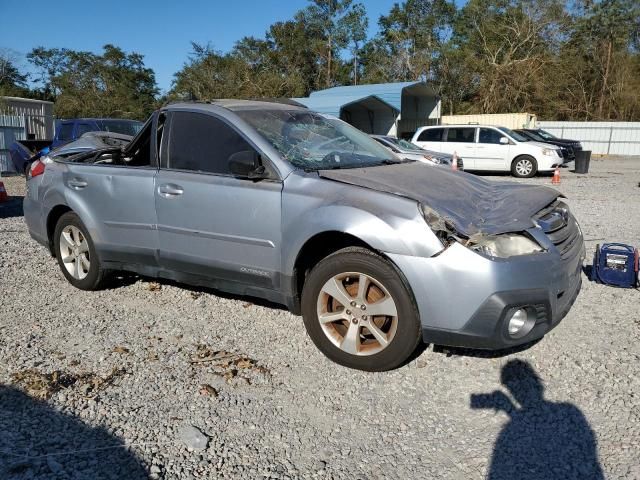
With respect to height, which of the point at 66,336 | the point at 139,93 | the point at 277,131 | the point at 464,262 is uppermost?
the point at 139,93

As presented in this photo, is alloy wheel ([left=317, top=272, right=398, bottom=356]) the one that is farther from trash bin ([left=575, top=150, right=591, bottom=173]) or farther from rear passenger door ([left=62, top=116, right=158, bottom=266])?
trash bin ([left=575, top=150, right=591, bottom=173])

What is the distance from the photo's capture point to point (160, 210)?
4.35 m

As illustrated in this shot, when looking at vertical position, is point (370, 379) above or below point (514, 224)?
below

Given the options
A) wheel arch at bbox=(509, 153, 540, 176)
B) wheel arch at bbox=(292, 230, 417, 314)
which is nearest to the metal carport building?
wheel arch at bbox=(509, 153, 540, 176)

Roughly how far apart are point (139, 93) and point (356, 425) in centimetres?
5568

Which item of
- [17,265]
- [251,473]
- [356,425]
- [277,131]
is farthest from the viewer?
[17,265]

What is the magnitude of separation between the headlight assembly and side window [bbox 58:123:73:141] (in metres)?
12.9

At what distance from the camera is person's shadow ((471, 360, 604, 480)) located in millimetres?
2531

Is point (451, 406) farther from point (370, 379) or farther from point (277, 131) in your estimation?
point (277, 131)

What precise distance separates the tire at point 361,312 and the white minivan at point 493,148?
50.8 feet

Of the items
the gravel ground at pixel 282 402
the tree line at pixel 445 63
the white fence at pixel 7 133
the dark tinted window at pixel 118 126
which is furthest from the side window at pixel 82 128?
the tree line at pixel 445 63

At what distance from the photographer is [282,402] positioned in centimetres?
319

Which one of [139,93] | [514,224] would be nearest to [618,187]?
[514,224]

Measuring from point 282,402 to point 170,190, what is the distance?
1.98 m
